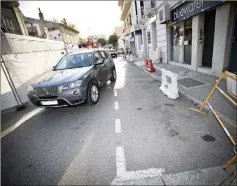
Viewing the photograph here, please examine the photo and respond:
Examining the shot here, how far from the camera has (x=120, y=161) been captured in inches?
97.9

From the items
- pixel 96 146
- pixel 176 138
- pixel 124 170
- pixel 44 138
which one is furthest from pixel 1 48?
pixel 176 138

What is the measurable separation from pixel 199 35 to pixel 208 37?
1.40 feet

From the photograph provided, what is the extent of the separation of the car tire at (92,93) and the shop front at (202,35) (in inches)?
206

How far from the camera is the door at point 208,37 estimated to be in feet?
21.8

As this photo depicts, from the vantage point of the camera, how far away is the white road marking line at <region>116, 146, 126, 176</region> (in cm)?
230

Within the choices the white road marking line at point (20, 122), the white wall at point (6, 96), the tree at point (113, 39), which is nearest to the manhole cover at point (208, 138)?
the white road marking line at point (20, 122)

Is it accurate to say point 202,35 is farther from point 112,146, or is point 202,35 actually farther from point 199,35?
point 112,146

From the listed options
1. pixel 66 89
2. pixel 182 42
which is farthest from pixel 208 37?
pixel 66 89

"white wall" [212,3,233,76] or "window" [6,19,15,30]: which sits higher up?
"window" [6,19,15,30]

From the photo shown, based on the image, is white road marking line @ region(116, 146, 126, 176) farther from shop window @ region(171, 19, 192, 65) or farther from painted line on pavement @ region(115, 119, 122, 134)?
shop window @ region(171, 19, 192, 65)

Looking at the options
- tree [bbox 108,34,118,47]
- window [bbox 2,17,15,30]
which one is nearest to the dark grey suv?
window [bbox 2,17,15,30]

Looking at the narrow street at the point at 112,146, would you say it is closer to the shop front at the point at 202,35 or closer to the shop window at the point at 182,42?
the shop front at the point at 202,35

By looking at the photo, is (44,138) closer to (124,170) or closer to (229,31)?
(124,170)

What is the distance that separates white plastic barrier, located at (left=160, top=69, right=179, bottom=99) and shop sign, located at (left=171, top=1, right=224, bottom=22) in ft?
10.7
